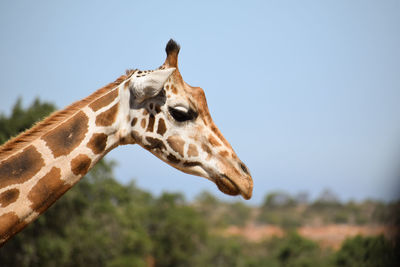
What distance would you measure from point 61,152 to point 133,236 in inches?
1132

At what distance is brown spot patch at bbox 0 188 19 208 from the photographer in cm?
380

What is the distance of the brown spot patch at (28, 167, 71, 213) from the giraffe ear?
96 centimetres

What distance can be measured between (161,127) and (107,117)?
1.61 ft

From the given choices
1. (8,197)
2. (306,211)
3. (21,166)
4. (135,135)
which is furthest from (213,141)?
(306,211)

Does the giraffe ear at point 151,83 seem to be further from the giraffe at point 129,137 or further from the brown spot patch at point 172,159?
the brown spot patch at point 172,159

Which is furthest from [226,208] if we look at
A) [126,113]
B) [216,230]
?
[126,113]

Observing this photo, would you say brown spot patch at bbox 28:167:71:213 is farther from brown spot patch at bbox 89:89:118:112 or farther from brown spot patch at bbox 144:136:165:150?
brown spot patch at bbox 144:136:165:150

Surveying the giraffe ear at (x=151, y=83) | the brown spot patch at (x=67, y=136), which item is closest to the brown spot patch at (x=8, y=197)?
the brown spot patch at (x=67, y=136)

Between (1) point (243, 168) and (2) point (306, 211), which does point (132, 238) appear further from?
(2) point (306, 211)

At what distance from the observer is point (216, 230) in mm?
67750

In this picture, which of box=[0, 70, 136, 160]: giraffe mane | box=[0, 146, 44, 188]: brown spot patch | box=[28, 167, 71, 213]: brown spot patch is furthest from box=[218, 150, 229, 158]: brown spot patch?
box=[0, 146, 44, 188]: brown spot patch

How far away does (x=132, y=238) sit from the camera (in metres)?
31.9

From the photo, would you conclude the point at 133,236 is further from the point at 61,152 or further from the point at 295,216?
the point at 295,216

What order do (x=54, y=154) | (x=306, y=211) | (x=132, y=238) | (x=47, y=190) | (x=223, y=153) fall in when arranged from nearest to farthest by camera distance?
(x=47, y=190) → (x=54, y=154) → (x=223, y=153) → (x=132, y=238) → (x=306, y=211)
